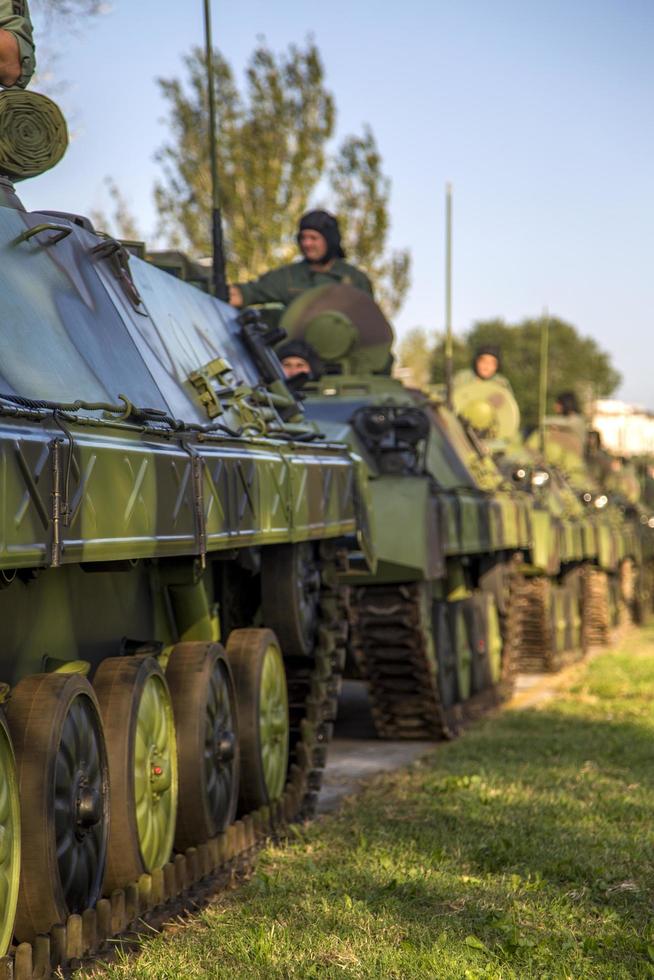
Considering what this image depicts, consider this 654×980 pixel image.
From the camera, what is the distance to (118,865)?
628 centimetres

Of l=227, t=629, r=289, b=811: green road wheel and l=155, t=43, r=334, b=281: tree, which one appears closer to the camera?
l=227, t=629, r=289, b=811: green road wheel

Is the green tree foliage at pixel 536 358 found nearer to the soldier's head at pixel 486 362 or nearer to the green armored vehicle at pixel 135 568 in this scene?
the soldier's head at pixel 486 362

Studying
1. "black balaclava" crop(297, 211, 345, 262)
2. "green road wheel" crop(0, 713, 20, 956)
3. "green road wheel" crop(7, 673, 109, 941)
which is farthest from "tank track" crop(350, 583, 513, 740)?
"green road wheel" crop(0, 713, 20, 956)

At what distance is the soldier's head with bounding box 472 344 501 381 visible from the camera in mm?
19281

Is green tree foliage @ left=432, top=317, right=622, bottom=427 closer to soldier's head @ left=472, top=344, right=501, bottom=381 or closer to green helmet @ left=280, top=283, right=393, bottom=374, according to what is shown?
soldier's head @ left=472, top=344, right=501, bottom=381

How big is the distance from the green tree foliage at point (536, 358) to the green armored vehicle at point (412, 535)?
49.7m

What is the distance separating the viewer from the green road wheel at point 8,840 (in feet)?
16.7

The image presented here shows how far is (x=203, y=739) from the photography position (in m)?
7.09

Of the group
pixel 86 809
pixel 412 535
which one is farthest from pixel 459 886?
pixel 412 535

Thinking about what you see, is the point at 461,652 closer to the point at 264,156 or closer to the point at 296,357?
the point at 296,357

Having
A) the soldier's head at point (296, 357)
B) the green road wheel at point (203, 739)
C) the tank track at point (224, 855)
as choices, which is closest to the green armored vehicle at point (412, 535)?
the soldier's head at point (296, 357)

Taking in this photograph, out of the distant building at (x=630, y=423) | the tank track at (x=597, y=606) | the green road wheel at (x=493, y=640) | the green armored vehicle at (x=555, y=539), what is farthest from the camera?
the distant building at (x=630, y=423)

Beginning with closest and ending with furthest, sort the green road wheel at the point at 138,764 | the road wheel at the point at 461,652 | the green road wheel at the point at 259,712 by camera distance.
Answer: the green road wheel at the point at 138,764
the green road wheel at the point at 259,712
the road wheel at the point at 461,652

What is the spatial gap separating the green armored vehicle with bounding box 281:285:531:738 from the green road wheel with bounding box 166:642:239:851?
2.78 metres
